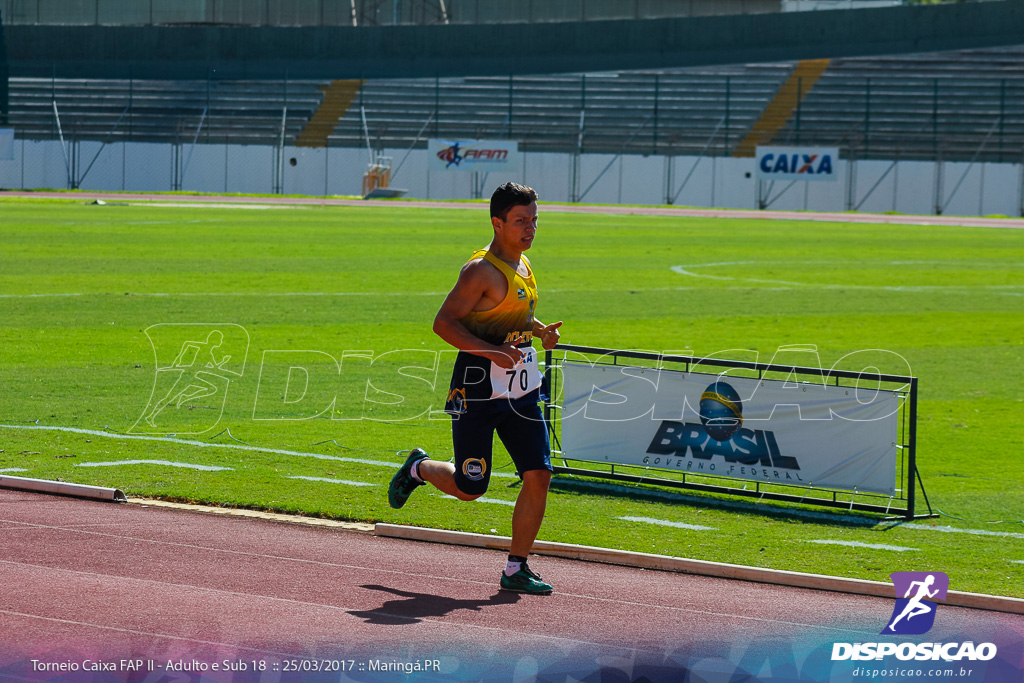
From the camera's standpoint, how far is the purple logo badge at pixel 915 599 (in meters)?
6.31

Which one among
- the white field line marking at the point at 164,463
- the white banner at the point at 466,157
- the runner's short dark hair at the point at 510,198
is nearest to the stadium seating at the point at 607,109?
the white banner at the point at 466,157

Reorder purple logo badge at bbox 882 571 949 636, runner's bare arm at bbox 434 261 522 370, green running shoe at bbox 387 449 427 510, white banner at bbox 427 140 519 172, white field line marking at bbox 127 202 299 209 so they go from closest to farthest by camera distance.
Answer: purple logo badge at bbox 882 571 949 636 → runner's bare arm at bbox 434 261 522 370 → green running shoe at bbox 387 449 427 510 → white field line marking at bbox 127 202 299 209 → white banner at bbox 427 140 519 172

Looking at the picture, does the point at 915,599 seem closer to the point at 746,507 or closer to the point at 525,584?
the point at 525,584

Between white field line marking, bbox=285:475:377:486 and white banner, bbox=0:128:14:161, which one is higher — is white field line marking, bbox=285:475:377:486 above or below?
below

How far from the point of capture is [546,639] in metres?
5.93

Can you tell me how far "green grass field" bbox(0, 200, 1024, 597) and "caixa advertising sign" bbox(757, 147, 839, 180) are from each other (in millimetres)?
14998

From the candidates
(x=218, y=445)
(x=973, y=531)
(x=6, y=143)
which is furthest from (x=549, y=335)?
(x=6, y=143)

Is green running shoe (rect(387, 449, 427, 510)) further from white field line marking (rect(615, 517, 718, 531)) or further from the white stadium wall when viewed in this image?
the white stadium wall

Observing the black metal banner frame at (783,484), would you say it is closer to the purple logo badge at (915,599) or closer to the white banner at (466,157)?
the purple logo badge at (915,599)

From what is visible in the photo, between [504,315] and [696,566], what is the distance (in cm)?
194

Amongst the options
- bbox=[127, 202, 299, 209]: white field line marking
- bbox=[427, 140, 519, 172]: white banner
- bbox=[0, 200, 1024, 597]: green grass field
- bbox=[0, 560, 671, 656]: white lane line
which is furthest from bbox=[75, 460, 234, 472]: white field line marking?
bbox=[427, 140, 519, 172]: white banner

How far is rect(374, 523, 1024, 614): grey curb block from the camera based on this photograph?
6.75 metres

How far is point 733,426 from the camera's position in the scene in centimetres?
938

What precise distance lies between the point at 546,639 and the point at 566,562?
5.16 ft
